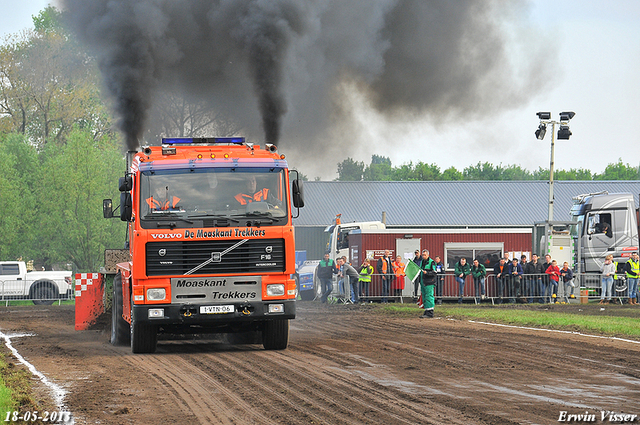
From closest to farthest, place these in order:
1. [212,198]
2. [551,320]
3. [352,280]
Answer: [212,198], [551,320], [352,280]

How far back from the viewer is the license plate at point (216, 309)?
41.7 ft

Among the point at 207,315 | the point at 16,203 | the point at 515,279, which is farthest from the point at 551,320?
the point at 16,203

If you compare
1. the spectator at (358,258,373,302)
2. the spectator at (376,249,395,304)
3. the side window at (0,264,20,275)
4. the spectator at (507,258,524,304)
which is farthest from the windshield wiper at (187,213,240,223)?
the side window at (0,264,20,275)

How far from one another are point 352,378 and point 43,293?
2597cm

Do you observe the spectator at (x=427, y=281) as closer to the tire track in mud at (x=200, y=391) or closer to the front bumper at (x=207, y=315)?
the front bumper at (x=207, y=315)

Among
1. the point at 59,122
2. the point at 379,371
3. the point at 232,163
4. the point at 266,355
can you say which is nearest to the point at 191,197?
the point at 232,163

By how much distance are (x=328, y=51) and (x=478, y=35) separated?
13.9ft

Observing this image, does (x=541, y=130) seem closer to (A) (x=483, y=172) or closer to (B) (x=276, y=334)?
(B) (x=276, y=334)

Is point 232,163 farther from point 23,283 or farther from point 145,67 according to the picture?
point 23,283

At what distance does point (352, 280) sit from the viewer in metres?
28.5

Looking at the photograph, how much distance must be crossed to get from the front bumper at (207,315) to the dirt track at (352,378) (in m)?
0.58

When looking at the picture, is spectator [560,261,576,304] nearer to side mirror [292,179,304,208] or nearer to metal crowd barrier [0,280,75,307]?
side mirror [292,179,304,208]

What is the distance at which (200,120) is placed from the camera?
22.8 meters

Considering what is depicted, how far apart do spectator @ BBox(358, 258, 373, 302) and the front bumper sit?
15.5m
